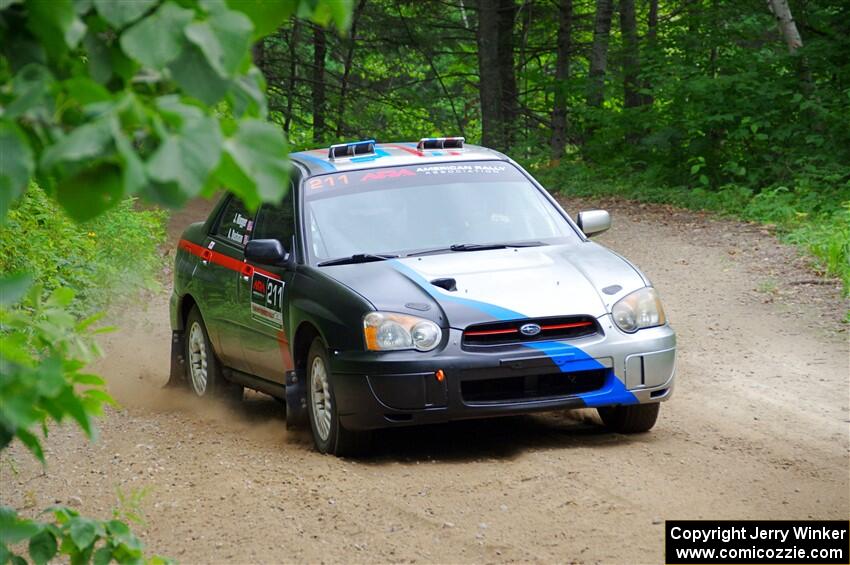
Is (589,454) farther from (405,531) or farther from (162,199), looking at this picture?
(162,199)

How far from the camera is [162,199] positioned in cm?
170

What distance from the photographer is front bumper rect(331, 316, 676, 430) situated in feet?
23.3

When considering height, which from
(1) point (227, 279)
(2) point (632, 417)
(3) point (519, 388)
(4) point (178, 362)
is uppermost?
(1) point (227, 279)

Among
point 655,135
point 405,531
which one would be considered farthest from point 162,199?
point 655,135

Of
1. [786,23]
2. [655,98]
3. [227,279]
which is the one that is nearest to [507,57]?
[655,98]

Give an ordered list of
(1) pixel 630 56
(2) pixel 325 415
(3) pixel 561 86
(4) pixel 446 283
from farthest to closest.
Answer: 1. (3) pixel 561 86
2. (1) pixel 630 56
3. (2) pixel 325 415
4. (4) pixel 446 283

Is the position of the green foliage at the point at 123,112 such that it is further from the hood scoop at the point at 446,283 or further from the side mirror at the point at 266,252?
the side mirror at the point at 266,252

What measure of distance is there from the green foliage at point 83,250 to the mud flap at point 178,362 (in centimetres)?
99

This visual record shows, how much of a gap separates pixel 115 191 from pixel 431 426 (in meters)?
6.90

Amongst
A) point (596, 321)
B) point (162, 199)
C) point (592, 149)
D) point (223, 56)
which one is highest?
point (223, 56)

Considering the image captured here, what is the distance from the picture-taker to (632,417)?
309 inches

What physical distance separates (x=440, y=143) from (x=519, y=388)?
2685mm

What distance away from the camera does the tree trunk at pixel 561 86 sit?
2669 cm

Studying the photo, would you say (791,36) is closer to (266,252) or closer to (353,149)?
(353,149)
